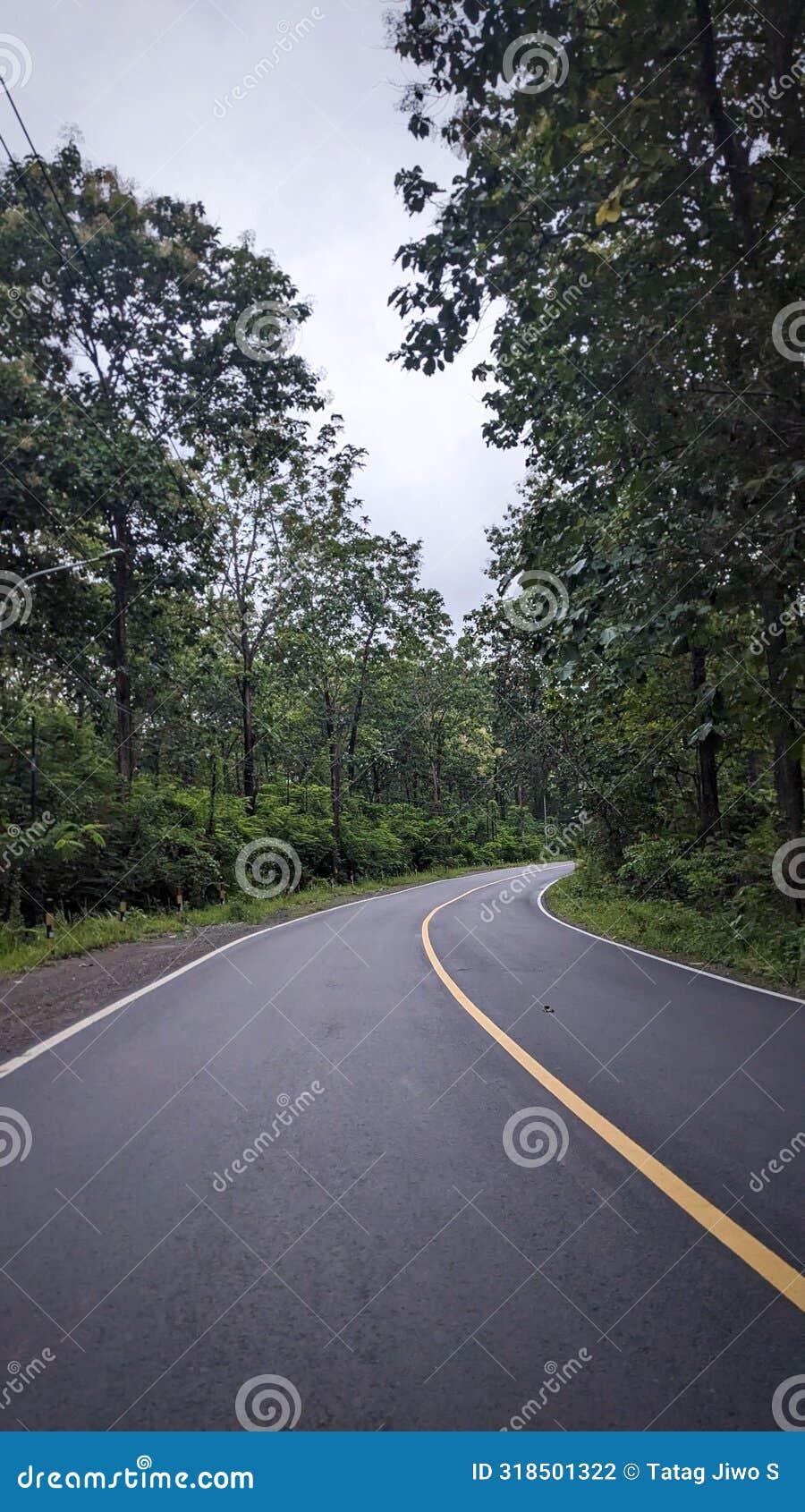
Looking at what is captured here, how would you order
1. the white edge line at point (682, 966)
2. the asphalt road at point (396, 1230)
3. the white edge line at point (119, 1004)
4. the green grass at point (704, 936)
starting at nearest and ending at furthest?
the asphalt road at point (396, 1230)
the white edge line at point (119, 1004)
the white edge line at point (682, 966)
the green grass at point (704, 936)

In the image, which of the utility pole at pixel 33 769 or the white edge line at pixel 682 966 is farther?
the utility pole at pixel 33 769

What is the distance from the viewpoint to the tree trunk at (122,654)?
2167cm

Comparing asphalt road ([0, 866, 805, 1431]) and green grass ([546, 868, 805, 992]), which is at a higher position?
asphalt road ([0, 866, 805, 1431])

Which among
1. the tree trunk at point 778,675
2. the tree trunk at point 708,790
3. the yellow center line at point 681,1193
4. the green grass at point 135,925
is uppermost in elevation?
the tree trunk at point 778,675

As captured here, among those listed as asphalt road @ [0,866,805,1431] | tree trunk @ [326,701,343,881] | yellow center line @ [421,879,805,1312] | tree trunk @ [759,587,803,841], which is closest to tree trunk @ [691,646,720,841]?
tree trunk @ [759,587,803,841]

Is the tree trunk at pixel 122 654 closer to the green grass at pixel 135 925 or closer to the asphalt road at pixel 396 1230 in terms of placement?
the green grass at pixel 135 925

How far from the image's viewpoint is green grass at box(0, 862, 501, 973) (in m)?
13.9

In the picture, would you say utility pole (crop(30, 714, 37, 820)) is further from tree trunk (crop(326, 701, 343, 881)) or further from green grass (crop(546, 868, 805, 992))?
tree trunk (crop(326, 701, 343, 881))

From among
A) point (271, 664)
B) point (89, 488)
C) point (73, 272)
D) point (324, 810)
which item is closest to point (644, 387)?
point (89, 488)

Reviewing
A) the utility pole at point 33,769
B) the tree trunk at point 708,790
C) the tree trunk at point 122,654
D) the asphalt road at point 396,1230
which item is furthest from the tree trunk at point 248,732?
the asphalt road at point 396,1230

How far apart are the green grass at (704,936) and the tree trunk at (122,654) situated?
11.9m

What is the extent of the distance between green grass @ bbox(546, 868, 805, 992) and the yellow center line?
5.55 m

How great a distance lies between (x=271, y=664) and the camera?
3375 cm
